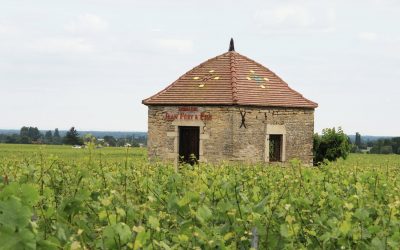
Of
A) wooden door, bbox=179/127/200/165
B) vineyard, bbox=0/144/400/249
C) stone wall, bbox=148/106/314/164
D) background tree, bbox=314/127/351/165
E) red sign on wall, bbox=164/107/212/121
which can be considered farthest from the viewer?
background tree, bbox=314/127/351/165

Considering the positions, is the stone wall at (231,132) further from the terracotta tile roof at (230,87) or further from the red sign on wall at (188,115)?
the terracotta tile roof at (230,87)

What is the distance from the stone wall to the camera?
67.6ft

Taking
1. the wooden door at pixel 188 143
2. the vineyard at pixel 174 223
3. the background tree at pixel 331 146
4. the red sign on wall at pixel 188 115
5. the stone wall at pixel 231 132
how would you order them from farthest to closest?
the background tree at pixel 331 146 → the wooden door at pixel 188 143 → the red sign on wall at pixel 188 115 → the stone wall at pixel 231 132 → the vineyard at pixel 174 223

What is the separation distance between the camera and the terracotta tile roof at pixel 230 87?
21.5 m

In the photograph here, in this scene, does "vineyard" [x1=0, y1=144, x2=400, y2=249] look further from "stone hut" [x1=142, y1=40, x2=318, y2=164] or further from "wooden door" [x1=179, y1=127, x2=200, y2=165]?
"wooden door" [x1=179, y1=127, x2=200, y2=165]

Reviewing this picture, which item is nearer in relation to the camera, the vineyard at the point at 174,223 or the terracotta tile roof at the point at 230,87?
the vineyard at the point at 174,223

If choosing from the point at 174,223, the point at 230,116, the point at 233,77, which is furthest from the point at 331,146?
the point at 174,223

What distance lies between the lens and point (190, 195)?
460 centimetres

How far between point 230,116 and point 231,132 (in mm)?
559

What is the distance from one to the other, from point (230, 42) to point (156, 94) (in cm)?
408

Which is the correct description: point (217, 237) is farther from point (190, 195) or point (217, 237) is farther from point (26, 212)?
point (26, 212)

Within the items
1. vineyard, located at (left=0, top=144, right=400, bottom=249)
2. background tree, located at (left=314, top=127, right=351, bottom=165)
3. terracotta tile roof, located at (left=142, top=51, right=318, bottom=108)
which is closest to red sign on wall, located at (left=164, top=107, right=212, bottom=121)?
terracotta tile roof, located at (left=142, top=51, right=318, bottom=108)

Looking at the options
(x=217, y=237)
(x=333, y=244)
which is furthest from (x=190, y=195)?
(x=333, y=244)

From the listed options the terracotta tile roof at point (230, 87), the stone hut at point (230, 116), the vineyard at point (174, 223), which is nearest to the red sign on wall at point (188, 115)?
the stone hut at point (230, 116)
